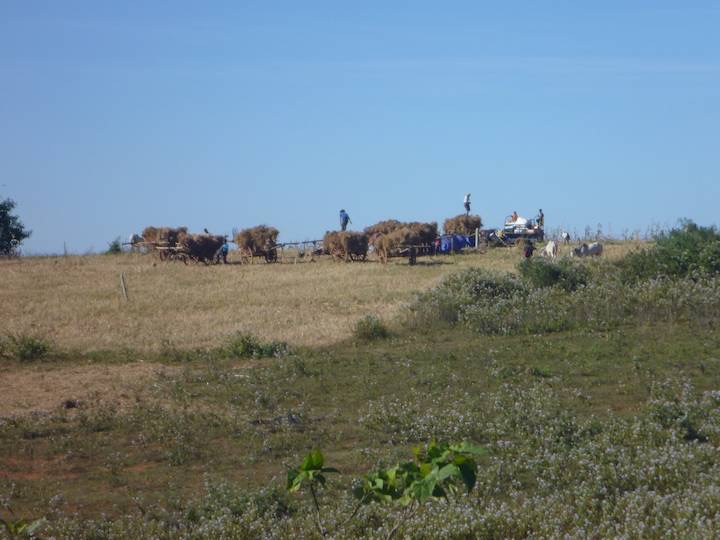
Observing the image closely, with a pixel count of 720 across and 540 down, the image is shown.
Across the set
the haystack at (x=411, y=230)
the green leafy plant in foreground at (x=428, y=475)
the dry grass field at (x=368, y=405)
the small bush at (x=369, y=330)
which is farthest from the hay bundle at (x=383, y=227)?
the green leafy plant in foreground at (x=428, y=475)

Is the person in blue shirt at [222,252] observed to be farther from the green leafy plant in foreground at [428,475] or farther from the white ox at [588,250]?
the green leafy plant in foreground at [428,475]

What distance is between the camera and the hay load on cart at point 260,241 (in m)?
42.1

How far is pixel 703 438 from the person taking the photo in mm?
12742

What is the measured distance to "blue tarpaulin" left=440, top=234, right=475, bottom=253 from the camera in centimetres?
4134

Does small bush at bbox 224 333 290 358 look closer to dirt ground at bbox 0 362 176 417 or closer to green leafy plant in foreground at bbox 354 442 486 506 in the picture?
dirt ground at bbox 0 362 176 417

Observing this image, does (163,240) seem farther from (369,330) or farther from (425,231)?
(369,330)

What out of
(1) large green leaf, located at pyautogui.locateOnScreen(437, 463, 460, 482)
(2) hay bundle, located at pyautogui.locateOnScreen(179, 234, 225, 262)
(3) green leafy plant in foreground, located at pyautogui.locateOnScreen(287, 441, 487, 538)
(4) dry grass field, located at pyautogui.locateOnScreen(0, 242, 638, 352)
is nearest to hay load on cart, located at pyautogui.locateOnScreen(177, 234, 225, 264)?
(2) hay bundle, located at pyautogui.locateOnScreen(179, 234, 225, 262)

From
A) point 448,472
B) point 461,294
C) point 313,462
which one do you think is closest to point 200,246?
point 461,294

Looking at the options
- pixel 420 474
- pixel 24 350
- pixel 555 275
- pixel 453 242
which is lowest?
pixel 24 350

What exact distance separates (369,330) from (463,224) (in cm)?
2344

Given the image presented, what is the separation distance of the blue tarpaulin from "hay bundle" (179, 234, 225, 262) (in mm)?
9595

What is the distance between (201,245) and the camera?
41.8m

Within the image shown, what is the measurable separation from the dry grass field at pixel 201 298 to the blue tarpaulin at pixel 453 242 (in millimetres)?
1859

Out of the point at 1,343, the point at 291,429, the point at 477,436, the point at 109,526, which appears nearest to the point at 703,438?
the point at 477,436
